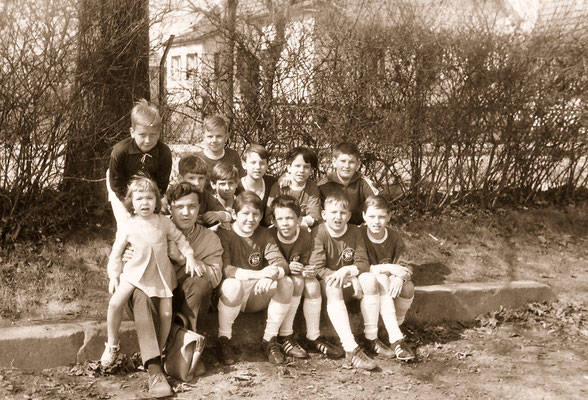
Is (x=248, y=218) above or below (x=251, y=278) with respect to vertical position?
above

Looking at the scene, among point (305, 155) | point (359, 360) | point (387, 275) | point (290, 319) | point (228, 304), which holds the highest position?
point (305, 155)

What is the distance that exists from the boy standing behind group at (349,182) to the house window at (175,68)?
6.45ft

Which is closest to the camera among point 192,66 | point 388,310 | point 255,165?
point 388,310

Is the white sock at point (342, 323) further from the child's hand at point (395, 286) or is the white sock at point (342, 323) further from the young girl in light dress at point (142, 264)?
the young girl in light dress at point (142, 264)

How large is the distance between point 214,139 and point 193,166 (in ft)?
1.69

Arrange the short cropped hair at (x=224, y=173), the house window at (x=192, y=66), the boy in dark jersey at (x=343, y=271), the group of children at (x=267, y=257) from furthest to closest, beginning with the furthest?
the house window at (x=192, y=66)
the short cropped hair at (x=224, y=173)
the boy in dark jersey at (x=343, y=271)
the group of children at (x=267, y=257)

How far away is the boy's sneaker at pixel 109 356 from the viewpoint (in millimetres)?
4398

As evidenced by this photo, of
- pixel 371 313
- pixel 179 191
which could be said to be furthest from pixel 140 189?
pixel 371 313

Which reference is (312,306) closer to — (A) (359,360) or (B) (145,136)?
(A) (359,360)

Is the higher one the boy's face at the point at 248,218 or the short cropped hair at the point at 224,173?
the short cropped hair at the point at 224,173

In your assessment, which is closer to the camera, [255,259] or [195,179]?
[255,259]

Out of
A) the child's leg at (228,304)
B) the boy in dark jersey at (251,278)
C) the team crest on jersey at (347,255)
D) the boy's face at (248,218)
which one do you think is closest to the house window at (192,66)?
the boy in dark jersey at (251,278)

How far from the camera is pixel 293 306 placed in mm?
4879

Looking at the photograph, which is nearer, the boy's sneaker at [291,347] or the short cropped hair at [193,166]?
the boy's sneaker at [291,347]
